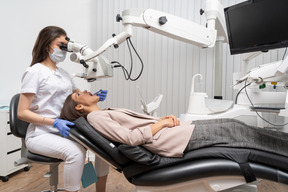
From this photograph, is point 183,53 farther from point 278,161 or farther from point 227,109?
point 278,161

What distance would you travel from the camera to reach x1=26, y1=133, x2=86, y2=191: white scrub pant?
3.70ft

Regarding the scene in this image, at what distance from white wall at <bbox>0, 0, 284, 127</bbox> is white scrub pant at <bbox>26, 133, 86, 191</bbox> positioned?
131 centimetres

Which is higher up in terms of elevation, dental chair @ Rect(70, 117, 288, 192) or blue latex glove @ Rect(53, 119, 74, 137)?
blue latex glove @ Rect(53, 119, 74, 137)

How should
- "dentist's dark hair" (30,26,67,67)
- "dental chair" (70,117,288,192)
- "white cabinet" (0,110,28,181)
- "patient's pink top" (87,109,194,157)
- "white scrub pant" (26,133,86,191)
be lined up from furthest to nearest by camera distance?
"white cabinet" (0,110,28,181)
"dentist's dark hair" (30,26,67,67)
"white scrub pant" (26,133,86,191)
"patient's pink top" (87,109,194,157)
"dental chair" (70,117,288,192)

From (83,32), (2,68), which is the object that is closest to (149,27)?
(83,32)

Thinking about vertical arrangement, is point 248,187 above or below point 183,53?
below

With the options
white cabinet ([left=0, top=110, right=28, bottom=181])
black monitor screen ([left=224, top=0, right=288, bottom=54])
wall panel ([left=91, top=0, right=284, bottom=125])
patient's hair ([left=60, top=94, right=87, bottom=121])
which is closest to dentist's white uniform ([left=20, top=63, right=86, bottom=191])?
patient's hair ([left=60, top=94, right=87, bottom=121])

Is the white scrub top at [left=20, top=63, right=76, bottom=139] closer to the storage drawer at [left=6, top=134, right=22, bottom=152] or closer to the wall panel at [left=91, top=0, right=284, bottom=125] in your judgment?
the storage drawer at [left=6, top=134, right=22, bottom=152]

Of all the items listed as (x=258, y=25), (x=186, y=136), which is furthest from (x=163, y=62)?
(x=186, y=136)

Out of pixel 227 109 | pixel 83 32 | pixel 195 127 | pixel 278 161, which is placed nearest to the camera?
pixel 278 161

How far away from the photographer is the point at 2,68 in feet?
8.26

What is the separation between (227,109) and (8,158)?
2.07 meters

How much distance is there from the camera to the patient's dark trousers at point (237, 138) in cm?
95

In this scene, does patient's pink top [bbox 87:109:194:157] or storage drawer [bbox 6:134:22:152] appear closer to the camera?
patient's pink top [bbox 87:109:194:157]
